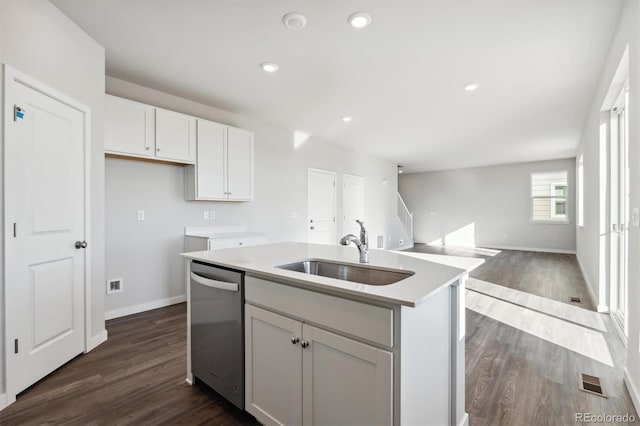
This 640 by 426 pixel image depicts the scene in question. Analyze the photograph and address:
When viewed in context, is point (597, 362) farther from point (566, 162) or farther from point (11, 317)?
point (566, 162)

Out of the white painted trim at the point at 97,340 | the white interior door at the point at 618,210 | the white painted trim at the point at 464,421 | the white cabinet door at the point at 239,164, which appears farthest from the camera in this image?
the white cabinet door at the point at 239,164

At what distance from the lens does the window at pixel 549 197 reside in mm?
8328

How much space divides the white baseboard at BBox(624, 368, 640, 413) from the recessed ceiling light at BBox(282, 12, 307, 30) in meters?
3.22

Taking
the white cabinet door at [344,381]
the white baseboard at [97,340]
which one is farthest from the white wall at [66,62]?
the white cabinet door at [344,381]

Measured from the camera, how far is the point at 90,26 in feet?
7.93

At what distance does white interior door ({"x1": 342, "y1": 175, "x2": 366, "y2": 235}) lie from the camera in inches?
266

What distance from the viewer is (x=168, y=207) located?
3.73 metres

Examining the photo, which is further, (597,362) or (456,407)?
(597,362)

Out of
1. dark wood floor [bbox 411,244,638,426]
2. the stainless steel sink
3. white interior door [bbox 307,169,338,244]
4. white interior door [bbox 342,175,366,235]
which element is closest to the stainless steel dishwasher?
the stainless steel sink

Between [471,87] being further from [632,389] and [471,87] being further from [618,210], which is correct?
[632,389]

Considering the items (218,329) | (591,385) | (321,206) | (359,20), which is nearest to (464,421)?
(591,385)

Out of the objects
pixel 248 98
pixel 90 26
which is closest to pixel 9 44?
pixel 90 26

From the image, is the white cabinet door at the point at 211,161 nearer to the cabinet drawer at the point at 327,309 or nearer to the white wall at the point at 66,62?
the white wall at the point at 66,62

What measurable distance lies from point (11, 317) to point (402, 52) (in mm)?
3470
